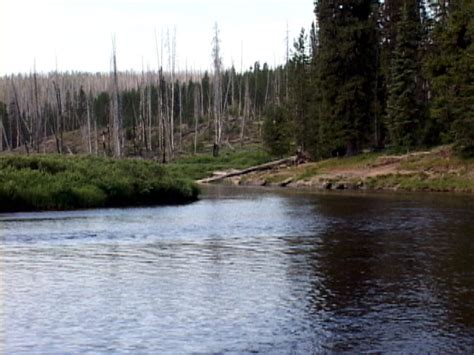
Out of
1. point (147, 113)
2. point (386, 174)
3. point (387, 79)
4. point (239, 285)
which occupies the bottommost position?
point (239, 285)

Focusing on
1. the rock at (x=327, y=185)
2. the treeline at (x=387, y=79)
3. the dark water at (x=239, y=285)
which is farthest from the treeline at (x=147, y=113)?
the dark water at (x=239, y=285)

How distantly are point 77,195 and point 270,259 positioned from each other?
18194mm

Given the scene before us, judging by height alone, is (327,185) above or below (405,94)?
below

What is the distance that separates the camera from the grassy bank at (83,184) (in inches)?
1312

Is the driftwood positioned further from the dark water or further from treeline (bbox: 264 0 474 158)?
the dark water

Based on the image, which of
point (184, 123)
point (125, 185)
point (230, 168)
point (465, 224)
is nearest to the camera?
point (465, 224)

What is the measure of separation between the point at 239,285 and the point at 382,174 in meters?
37.4

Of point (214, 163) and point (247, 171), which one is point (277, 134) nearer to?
point (214, 163)

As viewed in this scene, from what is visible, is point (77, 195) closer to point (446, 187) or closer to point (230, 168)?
point (446, 187)

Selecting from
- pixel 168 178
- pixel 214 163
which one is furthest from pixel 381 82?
pixel 168 178

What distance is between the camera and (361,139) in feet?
200

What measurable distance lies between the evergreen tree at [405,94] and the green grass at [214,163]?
21312mm

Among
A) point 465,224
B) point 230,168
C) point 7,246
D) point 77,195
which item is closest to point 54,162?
point 77,195

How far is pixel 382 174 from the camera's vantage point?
51.3m
